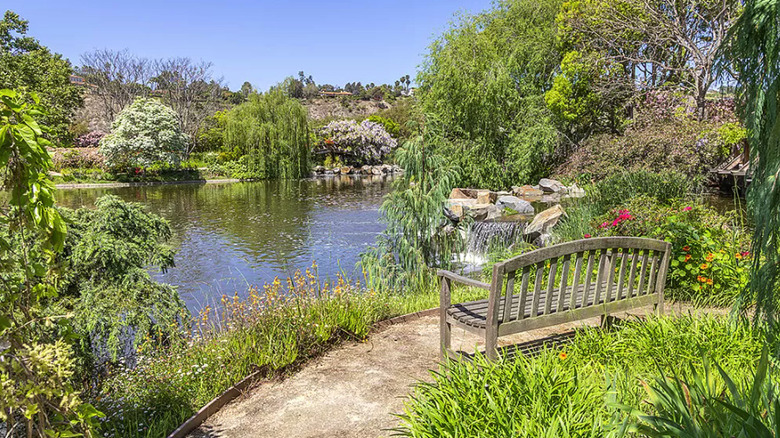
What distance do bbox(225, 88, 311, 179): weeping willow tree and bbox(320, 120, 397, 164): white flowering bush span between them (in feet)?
35.1

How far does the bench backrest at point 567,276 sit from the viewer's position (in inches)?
133

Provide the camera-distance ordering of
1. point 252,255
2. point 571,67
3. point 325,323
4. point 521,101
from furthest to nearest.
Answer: point 521,101 < point 571,67 < point 252,255 < point 325,323

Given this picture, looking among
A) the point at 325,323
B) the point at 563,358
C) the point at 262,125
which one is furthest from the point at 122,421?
the point at 262,125

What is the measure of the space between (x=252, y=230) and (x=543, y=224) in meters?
8.81

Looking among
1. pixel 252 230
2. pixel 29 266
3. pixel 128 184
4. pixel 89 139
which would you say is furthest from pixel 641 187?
pixel 89 139

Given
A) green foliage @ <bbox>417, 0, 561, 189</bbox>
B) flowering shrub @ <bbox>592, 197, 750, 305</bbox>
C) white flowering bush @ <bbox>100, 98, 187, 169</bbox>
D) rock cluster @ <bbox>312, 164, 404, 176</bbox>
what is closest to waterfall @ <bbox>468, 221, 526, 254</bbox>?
flowering shrub @ <bbox>592, 197, 750, 305</bbox>

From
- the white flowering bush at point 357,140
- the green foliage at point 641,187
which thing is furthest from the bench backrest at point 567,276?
the white flowering bush at point 357,140

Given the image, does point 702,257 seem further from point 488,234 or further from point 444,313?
point 488,234

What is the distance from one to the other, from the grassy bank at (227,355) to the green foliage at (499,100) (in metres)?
16.3

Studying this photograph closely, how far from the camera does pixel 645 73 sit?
63.3 ft

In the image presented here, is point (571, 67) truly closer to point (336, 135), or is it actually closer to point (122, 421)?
point (122, 421)

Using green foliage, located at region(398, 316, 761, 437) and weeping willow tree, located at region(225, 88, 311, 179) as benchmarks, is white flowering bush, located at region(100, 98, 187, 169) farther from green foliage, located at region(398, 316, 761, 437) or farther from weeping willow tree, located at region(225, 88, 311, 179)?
green foliage, located at region(398, 316, 761, 437)

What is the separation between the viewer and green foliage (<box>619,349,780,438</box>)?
196cm

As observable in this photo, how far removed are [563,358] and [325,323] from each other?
2266mm
